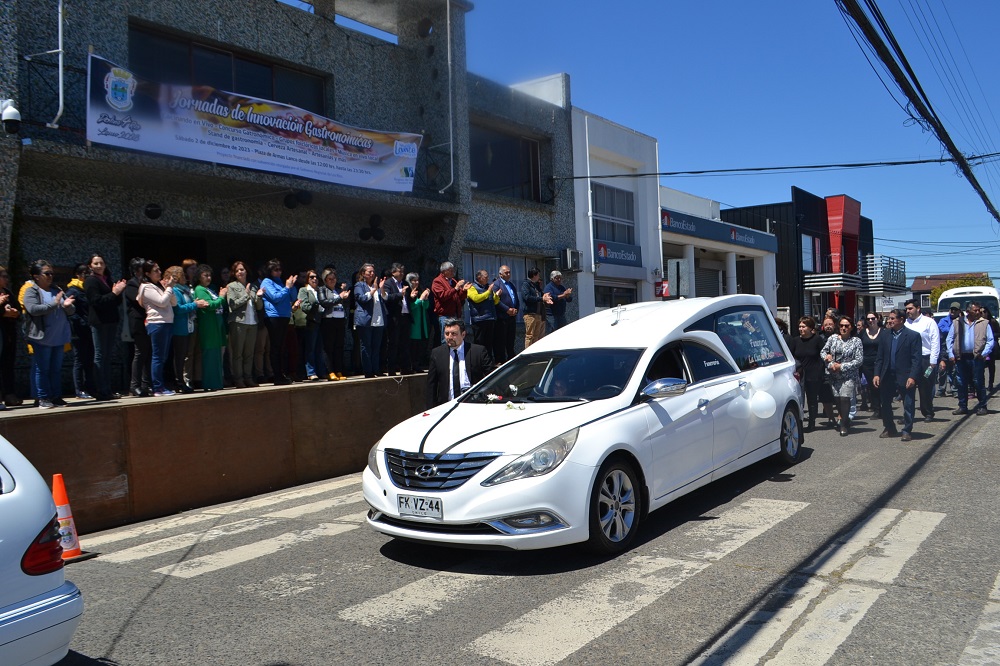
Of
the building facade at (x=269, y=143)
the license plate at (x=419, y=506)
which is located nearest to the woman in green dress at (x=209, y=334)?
the building facade at (x=269, y=143)

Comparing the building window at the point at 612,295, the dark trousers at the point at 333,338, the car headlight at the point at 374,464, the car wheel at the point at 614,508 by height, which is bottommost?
the car wheel at the point at 614,508

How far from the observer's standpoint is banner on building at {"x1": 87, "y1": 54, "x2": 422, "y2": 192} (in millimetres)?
10422

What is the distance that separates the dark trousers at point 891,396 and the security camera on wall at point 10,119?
452 inches

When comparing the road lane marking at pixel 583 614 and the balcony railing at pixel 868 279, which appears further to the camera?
the balcony railing at pixel 868 279

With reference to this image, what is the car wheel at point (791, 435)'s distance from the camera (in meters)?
8.66

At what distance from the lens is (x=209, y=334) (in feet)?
34.6

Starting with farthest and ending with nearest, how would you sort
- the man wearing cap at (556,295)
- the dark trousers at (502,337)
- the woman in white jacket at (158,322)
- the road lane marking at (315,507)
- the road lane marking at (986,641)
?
the man wearing cap at (556,295) → the dark trousers at (502,337) → the woman in white jacket at (158,322) → the road lane marking at (315,507) → the road lane marking at (986,641)

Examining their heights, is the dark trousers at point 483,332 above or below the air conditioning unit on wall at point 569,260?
below

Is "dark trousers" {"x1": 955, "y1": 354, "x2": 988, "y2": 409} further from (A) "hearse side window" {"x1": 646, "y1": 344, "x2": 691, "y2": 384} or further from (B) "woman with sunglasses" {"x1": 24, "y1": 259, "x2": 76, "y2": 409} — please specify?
(B) "woman with sunglasses" {"x1": 24, "y1": 259, "x2": 76, "y2": 409}

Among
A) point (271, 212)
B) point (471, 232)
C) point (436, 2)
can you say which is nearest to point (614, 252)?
point (471, 232)

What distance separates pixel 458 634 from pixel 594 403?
7.52ft

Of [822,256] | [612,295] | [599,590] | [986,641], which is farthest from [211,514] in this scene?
[822,256]

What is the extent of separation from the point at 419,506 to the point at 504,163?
49.7 ft

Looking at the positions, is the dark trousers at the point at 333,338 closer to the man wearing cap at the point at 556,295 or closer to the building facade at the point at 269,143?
the building facade at the point at 269,143
